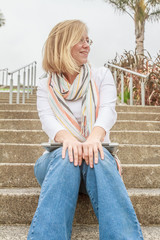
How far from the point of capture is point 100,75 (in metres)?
1.51

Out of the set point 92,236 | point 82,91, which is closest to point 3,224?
point 92,236

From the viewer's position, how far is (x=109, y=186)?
41.6 inches

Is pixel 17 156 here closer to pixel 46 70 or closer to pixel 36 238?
pixel 46 70

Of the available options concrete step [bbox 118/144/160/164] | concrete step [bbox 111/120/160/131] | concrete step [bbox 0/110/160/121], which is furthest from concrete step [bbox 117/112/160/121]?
concrete step [bbox 118/144/160/164]

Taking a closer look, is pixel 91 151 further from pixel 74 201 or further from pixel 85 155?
pixel 74 201

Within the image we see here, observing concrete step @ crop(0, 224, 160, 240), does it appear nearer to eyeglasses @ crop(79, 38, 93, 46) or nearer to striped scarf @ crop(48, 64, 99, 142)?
striped scarf @ crop(48, 64, 99, 142)

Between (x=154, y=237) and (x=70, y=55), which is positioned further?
(x=70, y=55)

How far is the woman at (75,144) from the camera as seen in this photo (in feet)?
3.25

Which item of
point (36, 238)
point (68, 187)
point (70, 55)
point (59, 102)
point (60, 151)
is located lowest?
point (36, 238)

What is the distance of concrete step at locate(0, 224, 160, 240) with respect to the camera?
116 centimetres

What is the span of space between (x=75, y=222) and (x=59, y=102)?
2.09 feet

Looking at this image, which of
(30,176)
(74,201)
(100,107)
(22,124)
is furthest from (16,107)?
(74,201)

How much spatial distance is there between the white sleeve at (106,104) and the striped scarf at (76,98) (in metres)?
0.04

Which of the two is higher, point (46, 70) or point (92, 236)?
point (46, 70)
